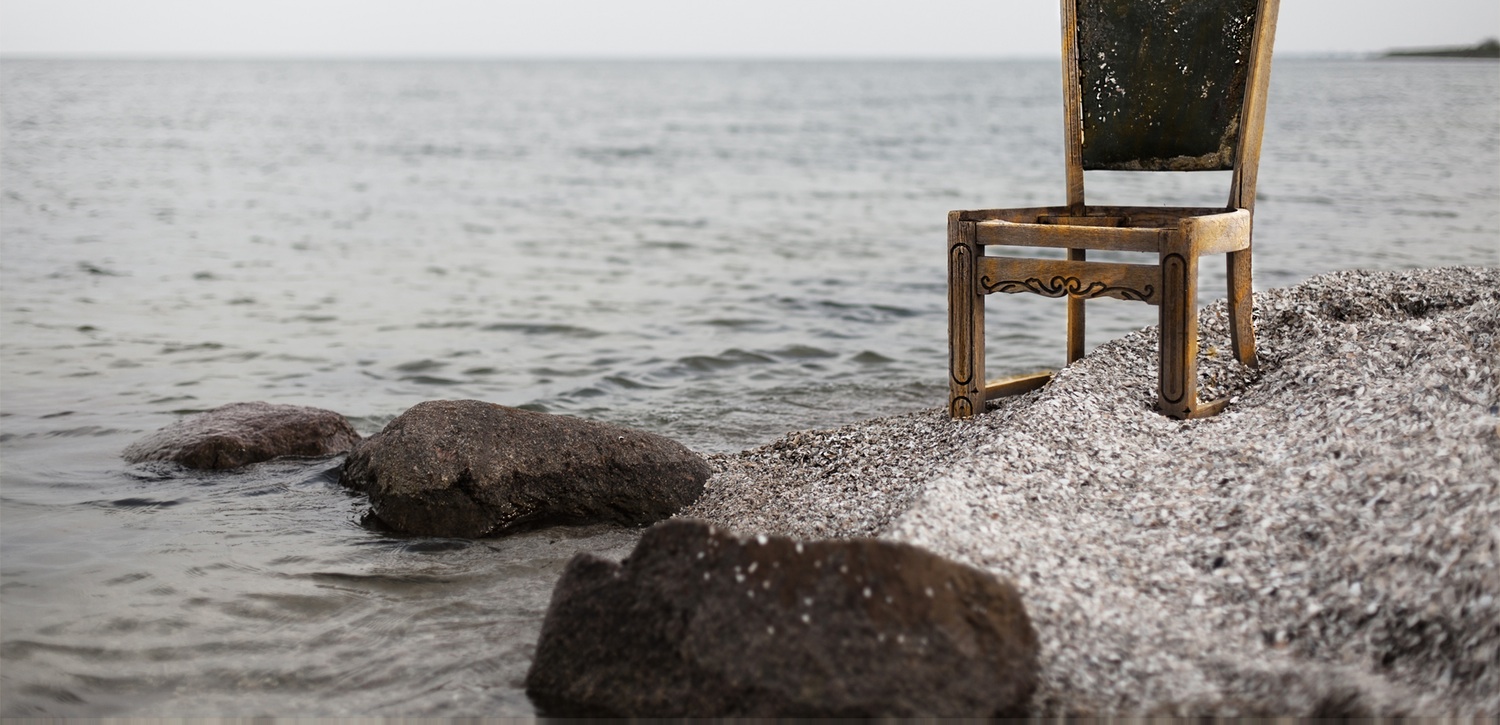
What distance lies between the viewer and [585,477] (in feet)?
14.2

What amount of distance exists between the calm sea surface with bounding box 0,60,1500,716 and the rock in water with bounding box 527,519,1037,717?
0.49m

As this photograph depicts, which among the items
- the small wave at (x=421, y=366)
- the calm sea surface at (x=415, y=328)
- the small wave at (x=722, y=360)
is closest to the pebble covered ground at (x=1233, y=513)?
the calm sea surface at (x=415, y=328)

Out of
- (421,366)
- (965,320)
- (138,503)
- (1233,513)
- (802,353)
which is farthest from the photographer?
(802,353)

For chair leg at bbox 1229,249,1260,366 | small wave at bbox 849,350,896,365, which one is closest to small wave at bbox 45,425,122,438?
small wave at bbox 849,350,896,365

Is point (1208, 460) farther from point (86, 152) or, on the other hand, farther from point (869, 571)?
point (86, 152)

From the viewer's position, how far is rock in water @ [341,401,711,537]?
13.8 feet

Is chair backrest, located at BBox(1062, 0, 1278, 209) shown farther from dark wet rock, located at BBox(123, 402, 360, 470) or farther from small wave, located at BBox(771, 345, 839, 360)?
dark wet rock, located at BBox(123, 402, 360, 470)

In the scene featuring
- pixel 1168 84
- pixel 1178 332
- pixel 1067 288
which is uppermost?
pixel 1168 84

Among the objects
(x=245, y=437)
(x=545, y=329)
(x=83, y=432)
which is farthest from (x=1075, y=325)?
(x=83, y=432)

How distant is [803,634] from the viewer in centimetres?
248

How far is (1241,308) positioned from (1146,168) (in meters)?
0.68

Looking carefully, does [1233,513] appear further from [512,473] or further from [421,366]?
[421,366]

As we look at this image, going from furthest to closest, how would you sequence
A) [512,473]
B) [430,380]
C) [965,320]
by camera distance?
[430,380], [512,473], [965,320]

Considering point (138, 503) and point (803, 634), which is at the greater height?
point (803, 634)
